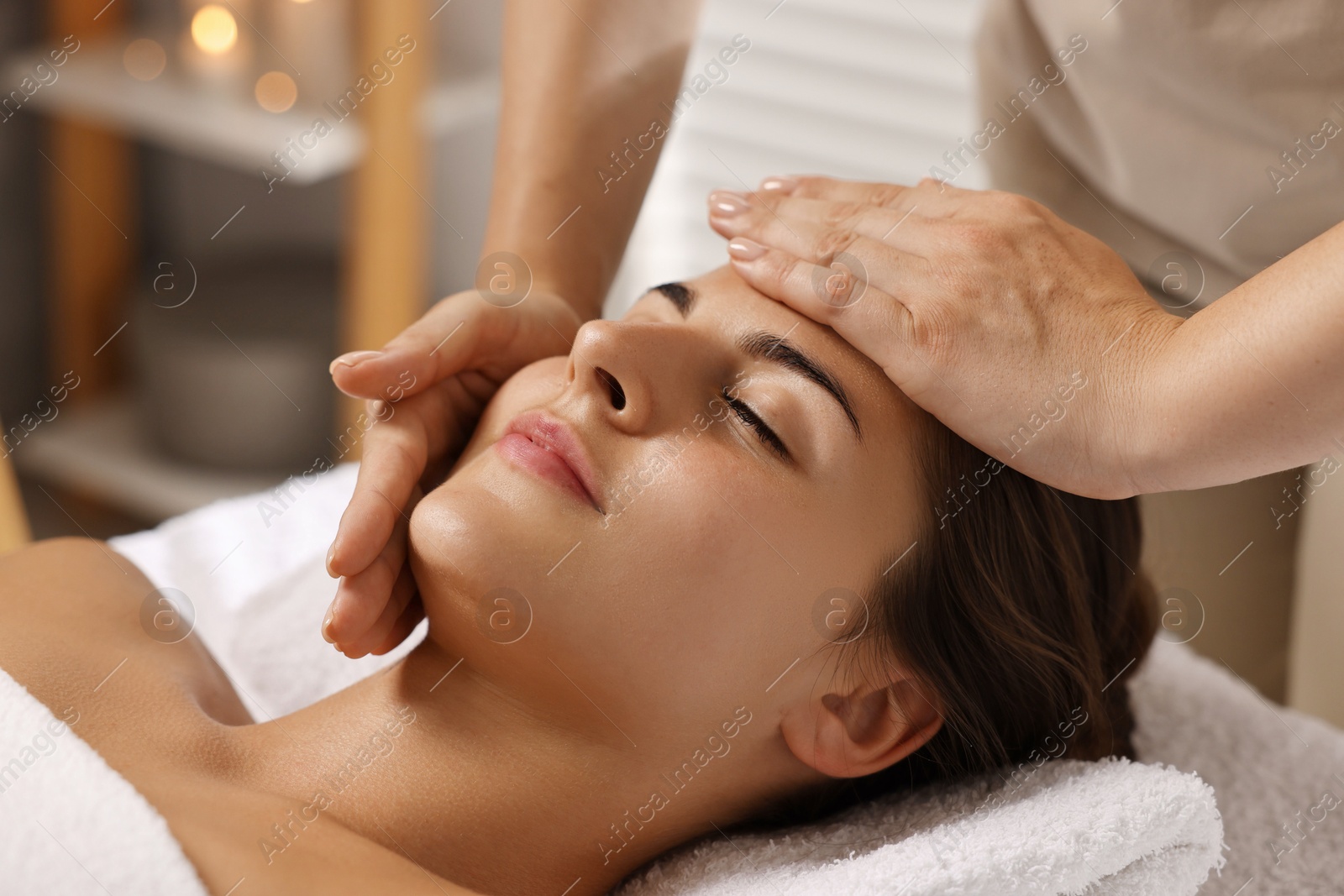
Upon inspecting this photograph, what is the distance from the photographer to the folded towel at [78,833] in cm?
73

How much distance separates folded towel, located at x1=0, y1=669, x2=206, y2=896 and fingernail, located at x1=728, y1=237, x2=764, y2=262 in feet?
1.96

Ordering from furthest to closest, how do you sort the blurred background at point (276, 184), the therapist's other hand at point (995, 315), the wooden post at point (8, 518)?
the blurred background at point (276, 184), the wooden post at point (8, 518), the therapist's other hand at point (995, 315)

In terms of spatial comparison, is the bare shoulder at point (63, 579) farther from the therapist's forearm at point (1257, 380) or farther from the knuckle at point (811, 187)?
the therapist's forearm at point (1257, 380)

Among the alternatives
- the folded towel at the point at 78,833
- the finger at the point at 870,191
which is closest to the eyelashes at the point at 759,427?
the finger at the point at 870,191

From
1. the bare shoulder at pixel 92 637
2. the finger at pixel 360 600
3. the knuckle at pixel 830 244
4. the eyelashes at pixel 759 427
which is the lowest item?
the bare shoulder at pixel 92 637

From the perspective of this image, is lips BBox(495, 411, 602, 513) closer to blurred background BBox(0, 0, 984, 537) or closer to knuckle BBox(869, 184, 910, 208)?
knuckle BBox(869, 184, 910, 208)

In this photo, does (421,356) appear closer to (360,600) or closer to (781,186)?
(360,600)

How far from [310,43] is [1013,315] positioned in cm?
162

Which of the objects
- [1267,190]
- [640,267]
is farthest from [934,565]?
[640,267]

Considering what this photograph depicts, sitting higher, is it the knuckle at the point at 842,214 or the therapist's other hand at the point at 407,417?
the knuckle at the point at 842,214

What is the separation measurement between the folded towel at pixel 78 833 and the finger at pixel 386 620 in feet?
0.60

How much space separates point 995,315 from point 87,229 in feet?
7.18

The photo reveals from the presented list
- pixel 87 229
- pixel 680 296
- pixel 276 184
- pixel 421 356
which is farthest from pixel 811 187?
pixel 87 229

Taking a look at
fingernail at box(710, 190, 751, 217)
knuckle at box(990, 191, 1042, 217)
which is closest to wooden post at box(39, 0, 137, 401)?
fingernail at box(710, 190, 751, 217)
